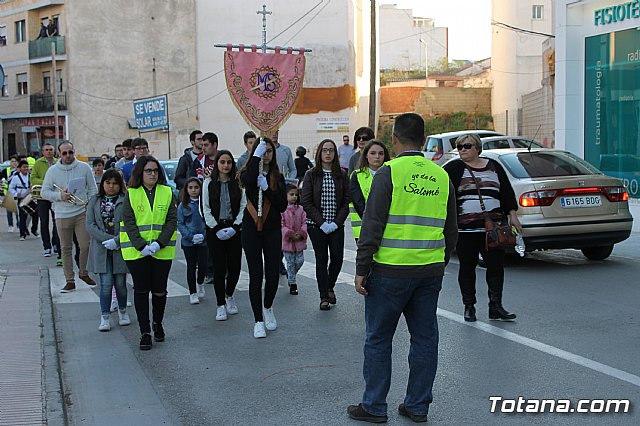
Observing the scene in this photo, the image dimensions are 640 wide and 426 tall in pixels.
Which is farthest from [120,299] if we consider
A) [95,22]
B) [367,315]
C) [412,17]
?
[412,17]

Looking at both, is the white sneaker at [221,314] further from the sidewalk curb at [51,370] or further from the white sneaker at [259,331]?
the sidewalk curb at [51,370]

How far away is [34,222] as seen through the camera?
17875 millimetres

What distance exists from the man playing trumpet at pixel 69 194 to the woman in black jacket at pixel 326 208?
316 cm

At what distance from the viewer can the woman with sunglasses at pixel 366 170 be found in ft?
28.0

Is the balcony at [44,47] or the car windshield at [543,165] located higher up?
the balcony at [44,47]

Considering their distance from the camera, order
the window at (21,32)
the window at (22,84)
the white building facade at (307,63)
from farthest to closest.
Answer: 1. the window at (21,32)
2. the window at (22,84)
3. the white building facade at (307,63)

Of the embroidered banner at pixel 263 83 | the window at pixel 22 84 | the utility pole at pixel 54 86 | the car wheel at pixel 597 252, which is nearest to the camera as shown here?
the embroidered banner at pixel 263 83

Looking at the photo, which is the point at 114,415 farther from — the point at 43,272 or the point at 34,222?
the point at 34,222

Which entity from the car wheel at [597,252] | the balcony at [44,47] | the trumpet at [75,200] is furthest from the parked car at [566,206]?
the balcony at [44,47]

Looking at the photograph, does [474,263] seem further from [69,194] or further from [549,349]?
[69,194]

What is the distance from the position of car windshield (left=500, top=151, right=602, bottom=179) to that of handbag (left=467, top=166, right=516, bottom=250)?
11.4ft

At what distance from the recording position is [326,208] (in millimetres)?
9164

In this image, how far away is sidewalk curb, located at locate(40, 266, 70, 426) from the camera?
562 centimetres

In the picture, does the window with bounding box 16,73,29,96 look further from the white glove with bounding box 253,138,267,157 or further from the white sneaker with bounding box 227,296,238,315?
the white glove with bounding box 253,138,267,157
